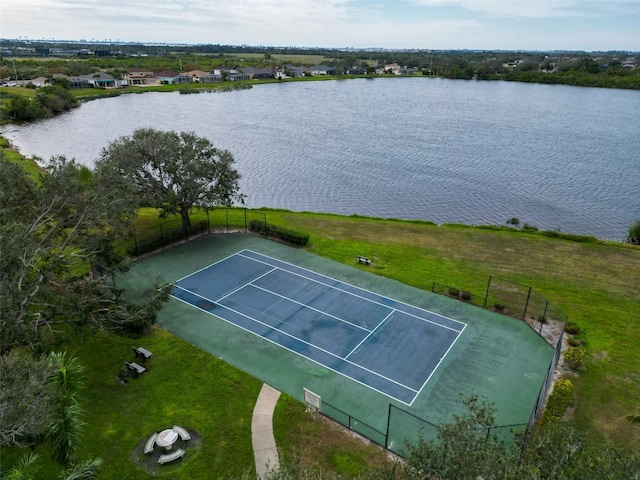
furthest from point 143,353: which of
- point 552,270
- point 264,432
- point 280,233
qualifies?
point 552,270

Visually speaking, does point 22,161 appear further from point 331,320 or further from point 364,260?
point 331,320

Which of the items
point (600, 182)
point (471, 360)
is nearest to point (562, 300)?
point (471, 360)

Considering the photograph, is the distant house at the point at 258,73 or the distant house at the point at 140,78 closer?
the distant house at the point at 140,78

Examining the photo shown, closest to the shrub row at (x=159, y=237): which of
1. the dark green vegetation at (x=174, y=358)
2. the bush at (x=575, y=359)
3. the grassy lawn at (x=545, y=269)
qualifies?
the dark green vegetation at (x=174, y=358)

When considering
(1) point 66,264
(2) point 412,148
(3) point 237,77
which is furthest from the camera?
(3) point 237,77

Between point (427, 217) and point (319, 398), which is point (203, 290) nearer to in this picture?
point (319, 398)

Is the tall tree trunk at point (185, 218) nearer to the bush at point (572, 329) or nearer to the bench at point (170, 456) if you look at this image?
the bench at point (170, 456)
